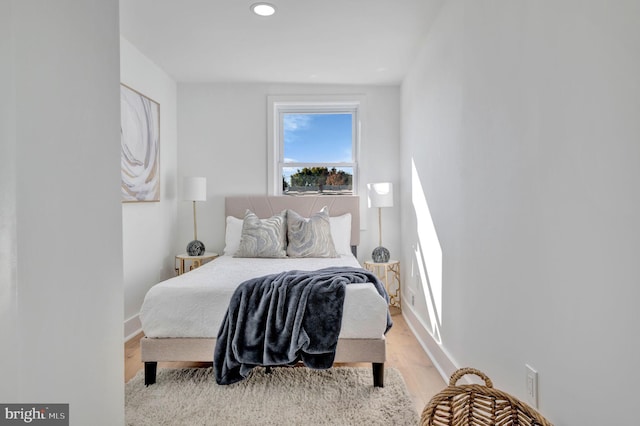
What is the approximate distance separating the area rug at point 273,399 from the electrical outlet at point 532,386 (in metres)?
0.65

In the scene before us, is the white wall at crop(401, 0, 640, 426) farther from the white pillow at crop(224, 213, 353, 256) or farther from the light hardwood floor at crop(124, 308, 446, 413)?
the white pillow at crop(224, 213, 353, 256)

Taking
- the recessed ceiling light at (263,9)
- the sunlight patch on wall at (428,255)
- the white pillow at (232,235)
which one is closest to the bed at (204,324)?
the sunlight patch on wall at (428,255)

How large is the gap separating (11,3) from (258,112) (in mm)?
3741

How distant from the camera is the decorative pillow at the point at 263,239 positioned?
380 centimetres

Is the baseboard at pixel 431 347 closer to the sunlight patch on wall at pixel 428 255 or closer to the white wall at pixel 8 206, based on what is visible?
the sunlight patch on wall at pixel 428 255

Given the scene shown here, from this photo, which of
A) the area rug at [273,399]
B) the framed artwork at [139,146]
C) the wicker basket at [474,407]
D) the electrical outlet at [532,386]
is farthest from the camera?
the framed artwork at [139,146]

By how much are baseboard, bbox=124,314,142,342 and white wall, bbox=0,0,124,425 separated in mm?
2309

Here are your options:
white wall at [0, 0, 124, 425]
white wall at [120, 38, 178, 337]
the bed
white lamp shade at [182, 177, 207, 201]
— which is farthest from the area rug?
white lamp shade at [182, 177, 207, 201]

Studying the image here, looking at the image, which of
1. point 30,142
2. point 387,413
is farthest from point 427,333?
point 30,142

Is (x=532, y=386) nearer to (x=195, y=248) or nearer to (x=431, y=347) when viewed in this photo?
(x=431, y=347)

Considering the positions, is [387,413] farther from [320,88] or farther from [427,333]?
[320,88]

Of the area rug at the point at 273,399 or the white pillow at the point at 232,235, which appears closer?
the area rug at the point at 273,399

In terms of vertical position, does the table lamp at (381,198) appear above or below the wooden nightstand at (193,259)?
above

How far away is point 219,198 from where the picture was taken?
4.61 metres
